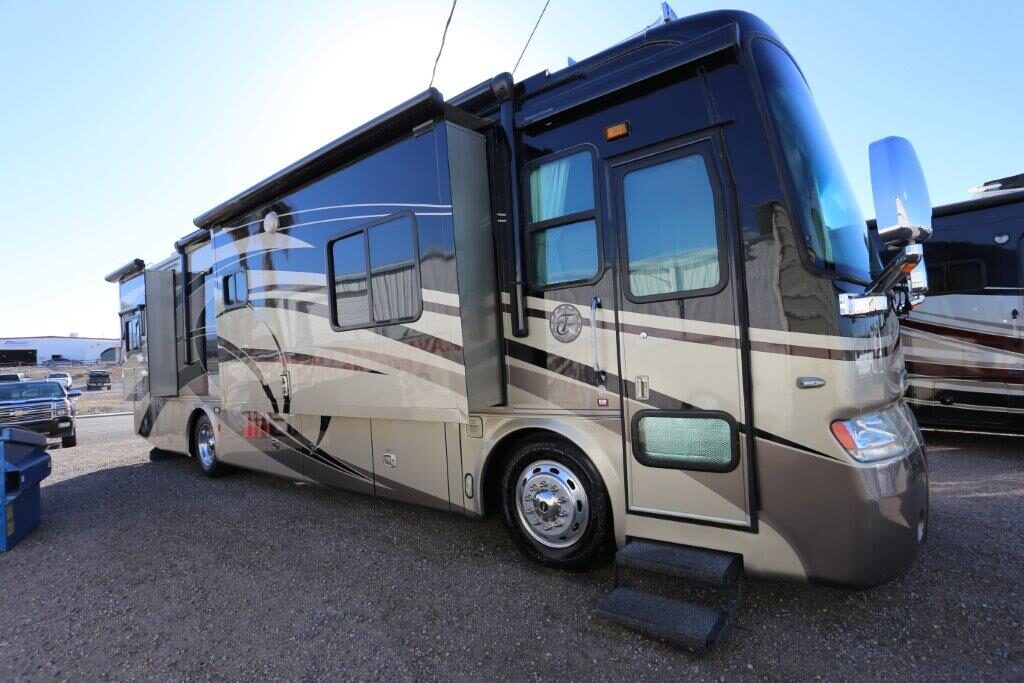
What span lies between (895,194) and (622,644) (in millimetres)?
2435

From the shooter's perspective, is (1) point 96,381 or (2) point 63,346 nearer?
(1) point 96,381

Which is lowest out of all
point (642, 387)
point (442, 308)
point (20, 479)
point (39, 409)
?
point (20, 479)

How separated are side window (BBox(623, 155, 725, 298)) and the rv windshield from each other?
1.28 feet

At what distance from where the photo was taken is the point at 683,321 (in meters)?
2.92

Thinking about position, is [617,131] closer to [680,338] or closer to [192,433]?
[680,338]

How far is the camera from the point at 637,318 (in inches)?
121

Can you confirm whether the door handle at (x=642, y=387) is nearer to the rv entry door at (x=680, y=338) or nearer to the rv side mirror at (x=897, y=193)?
the rv entry door at (x=680, y=338)

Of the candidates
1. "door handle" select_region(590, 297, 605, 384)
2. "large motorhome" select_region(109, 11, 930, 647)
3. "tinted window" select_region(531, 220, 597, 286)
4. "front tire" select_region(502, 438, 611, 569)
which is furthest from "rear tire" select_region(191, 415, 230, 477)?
"door handle" select_region(590, 297, 605, 384)

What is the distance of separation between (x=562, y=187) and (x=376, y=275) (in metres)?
1.53

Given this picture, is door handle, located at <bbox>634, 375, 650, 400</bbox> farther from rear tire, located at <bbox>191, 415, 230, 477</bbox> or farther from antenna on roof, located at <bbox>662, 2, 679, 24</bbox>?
rear tire, located at <bbox>191, 415, 230, 477</bbox>

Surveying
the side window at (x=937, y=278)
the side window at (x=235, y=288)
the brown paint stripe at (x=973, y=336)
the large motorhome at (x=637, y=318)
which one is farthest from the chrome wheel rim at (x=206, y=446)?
the side window at (x=937, y=278)

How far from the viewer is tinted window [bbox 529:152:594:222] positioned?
3.31 meters

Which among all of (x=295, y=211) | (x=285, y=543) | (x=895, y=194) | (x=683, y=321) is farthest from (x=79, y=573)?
(x=895, y=194)

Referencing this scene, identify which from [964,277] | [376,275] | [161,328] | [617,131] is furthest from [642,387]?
[161,328]
